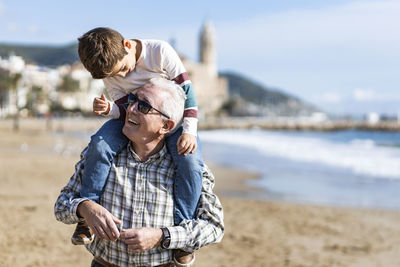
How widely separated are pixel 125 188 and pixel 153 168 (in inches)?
5.7

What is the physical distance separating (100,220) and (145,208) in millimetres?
195

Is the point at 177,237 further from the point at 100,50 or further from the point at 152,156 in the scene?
the point at 100,50

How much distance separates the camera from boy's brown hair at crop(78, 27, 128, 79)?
1831 mm

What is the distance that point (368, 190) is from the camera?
12742 millimetres

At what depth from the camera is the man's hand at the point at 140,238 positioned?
185 cm

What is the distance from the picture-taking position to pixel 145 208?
195 centimetres

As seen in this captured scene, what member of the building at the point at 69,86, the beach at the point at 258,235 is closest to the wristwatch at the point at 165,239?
the beach at the point at 258,235

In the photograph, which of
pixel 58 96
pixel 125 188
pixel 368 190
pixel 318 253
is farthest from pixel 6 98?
pixel 125 188

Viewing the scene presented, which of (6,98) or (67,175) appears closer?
(67,175)

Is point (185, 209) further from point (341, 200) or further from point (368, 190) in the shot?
point (368, 190)

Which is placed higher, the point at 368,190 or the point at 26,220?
the point at 26,220

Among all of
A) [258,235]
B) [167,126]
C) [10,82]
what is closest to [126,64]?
[167,126]

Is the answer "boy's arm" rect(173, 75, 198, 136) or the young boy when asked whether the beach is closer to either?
the young boy

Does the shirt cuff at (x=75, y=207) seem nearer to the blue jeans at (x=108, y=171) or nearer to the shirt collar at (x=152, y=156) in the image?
the blue jeans at (x=108, y=171)
